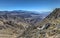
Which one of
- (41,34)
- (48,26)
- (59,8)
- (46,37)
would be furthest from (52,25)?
(59,8)

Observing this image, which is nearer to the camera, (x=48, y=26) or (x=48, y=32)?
(x=48, y=32)

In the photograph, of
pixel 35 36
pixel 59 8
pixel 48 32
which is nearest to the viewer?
pixel 48 32

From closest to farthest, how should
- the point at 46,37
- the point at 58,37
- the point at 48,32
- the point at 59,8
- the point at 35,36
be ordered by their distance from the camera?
the point at 58,37
the point at 46,37
the point at 48,32
the point at 35,36
the point at 59,8

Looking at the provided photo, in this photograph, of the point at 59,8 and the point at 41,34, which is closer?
the point at 41,34

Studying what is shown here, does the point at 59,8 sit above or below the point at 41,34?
above

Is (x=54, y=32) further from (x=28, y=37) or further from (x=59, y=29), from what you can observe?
(x=28, y=37)

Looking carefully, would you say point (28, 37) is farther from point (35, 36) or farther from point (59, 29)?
point (59, 29)

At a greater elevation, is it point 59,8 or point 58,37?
point 59,8

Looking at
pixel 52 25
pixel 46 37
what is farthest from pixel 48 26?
pixel 46 37

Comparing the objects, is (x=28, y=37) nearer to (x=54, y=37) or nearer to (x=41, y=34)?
(x=41, y=34)

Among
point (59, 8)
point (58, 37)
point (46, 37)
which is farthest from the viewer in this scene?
point (59, 8)
